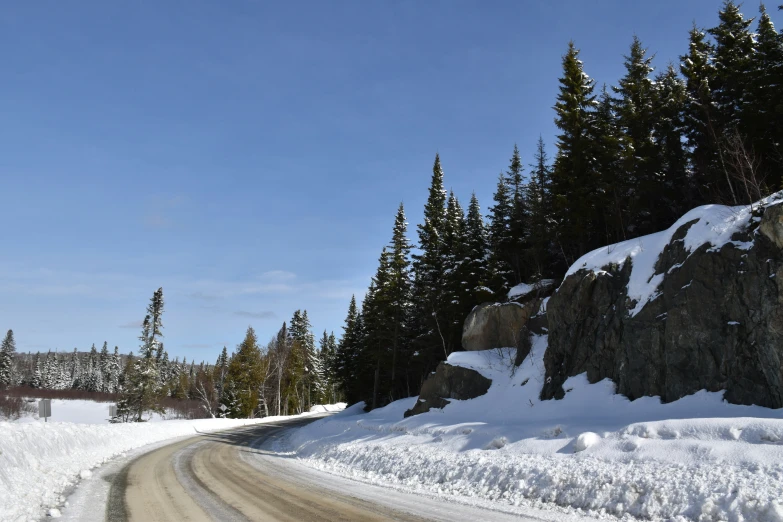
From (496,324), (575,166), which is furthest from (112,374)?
(575,166)

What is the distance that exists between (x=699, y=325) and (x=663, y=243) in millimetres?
3926

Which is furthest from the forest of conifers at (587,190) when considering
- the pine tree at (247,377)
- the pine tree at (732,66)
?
the pine tree at (247,377)

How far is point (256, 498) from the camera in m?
10.5

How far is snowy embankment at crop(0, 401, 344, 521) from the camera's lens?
9.20m

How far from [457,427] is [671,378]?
7530mm

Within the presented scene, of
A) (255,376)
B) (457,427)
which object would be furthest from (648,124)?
(255,376)

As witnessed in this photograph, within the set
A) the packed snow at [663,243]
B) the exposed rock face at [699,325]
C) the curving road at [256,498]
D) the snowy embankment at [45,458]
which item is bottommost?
the curving road at [256,498]

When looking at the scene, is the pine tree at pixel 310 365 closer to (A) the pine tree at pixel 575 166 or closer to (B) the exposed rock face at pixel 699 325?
(A) the pine tree at pixel 575 166

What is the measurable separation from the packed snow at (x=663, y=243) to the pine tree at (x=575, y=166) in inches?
260

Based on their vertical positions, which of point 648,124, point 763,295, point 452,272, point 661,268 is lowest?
point 763,295

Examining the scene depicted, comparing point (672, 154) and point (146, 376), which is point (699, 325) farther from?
point (146, 376)

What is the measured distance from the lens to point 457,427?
17.5 m

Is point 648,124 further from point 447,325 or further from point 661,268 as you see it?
point 447,325

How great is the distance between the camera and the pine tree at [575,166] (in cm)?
2606
